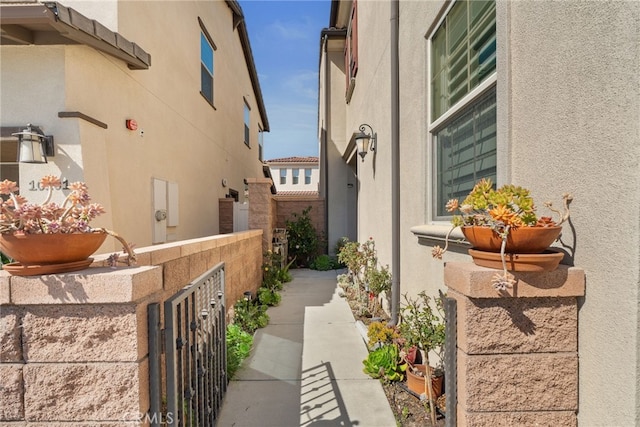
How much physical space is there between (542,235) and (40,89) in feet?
16.0

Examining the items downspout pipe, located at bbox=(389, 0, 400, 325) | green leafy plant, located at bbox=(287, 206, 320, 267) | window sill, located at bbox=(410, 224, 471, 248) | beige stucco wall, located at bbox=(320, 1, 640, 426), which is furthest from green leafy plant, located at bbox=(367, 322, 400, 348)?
green leafy plant, located at bbox=(287, 206, 320, 267)

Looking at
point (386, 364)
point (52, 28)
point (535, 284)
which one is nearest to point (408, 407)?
point (386, 364)

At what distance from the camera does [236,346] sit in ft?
11.5

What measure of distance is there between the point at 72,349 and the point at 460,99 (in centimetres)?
316

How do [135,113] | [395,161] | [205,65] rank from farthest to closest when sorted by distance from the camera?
1. [205,65]
2. [135,113]
3. [395,161]

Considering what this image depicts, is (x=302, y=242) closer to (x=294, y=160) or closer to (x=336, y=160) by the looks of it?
(x=336, y=160)

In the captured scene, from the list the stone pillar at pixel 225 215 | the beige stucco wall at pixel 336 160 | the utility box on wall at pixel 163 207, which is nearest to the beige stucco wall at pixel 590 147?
the utility box on wall at pixel 163 207

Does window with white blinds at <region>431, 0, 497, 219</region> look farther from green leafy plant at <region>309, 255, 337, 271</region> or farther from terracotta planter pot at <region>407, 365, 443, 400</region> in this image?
green leafy plant at <region>309, 255, 337, 271</region>

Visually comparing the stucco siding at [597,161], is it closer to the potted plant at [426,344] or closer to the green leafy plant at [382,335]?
the potted plant at [426,344]

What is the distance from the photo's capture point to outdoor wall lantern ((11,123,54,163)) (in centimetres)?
312

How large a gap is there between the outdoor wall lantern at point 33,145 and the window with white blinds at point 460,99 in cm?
425

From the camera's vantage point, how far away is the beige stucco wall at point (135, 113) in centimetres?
333

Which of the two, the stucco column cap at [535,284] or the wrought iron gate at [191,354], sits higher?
the stucco column cap at [535,284]

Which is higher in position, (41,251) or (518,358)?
(41,251)
